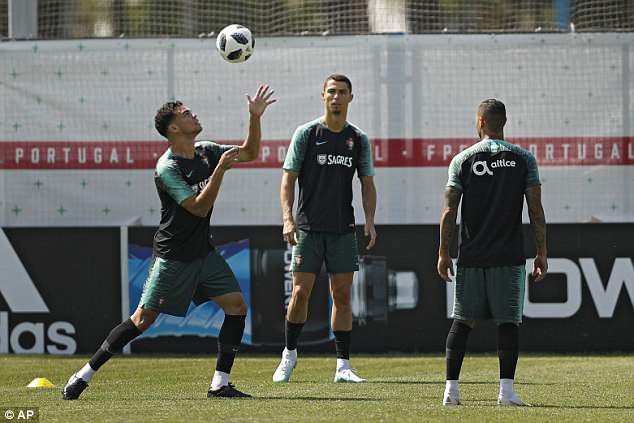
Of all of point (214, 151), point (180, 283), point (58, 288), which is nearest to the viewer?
point (180, 283)

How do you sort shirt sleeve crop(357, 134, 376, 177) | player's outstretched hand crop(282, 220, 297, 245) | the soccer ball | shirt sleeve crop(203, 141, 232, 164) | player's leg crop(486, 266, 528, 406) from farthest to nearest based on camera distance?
shirt sleeve crop(357, 134, 376, 177) < the soccer ball < player's outstretched hand crop(282, 220, 297, 245) < shirt sleeve crop(203, 141, 232, 164) < player's leg crop(486, 266, 528, 406)

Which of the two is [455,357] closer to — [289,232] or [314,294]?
[289,232]

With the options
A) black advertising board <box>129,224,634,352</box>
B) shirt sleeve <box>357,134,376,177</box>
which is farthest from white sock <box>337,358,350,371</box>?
black advertising board <box>129,224,634,352</box>

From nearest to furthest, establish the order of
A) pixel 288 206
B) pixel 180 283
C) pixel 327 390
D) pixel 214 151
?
pixel 180 283 < pixel 214 151 < pixel 327 390 < pixel 288 206

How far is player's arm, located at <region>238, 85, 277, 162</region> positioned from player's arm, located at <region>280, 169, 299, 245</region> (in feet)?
3.71

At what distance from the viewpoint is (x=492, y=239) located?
24.2 ft

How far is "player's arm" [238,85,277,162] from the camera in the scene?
7695 millimetres

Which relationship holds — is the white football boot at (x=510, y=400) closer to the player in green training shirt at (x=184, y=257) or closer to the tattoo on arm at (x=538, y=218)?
the tattoo on arm at (x=538, y=218)

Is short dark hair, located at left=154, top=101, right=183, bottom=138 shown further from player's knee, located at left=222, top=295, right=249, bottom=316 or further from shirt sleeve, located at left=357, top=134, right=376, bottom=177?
shirt sleeve, located at left=357, top=134, right=376, bottom=177

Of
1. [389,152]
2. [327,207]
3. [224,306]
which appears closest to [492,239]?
[224,306]

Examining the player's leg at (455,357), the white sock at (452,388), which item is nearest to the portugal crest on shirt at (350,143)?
the player's leg at (455,357)

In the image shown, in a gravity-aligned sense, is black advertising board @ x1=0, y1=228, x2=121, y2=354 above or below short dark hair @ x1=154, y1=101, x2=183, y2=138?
below

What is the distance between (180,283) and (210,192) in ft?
2.09

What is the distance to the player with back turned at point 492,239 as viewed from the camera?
737cm
